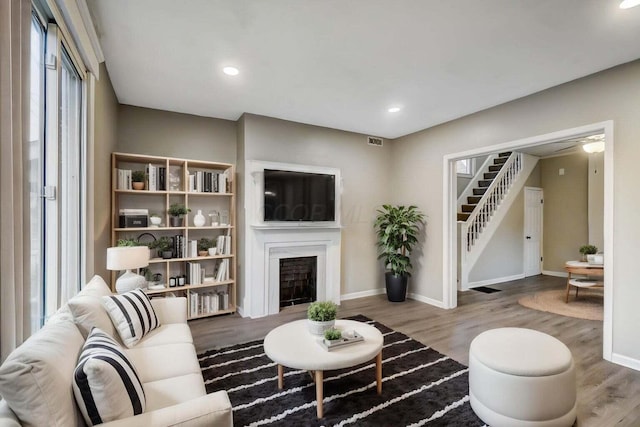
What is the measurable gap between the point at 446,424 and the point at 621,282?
2109mm

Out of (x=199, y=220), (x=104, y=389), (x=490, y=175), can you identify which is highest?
(x=490, y=175)

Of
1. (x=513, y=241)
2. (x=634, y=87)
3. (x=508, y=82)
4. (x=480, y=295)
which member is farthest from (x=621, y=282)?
(x=513, y=241)

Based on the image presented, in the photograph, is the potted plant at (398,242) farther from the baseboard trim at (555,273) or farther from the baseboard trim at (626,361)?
the baseboard trim at (555,273)

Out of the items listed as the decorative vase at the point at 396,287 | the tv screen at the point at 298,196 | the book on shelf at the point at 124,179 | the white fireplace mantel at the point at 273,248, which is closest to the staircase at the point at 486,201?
the decorative vase at the point at 396,287

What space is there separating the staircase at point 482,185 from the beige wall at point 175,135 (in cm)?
468

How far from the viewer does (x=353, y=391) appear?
2.25 metres

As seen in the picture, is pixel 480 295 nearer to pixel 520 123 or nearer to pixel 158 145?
pixel 520 123

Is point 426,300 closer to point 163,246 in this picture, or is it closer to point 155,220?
point 163,246

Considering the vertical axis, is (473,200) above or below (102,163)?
below

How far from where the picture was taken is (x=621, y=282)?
267 cm

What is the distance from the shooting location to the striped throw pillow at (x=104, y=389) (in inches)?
43.9

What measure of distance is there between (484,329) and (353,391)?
2074 millimetres

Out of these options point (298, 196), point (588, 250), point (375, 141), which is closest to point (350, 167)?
point (375, 141)

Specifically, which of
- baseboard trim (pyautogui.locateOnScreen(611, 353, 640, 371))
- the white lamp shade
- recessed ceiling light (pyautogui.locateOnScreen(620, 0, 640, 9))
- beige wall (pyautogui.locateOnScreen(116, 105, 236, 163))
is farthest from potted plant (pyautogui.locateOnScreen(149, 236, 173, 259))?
baseboard trim (pyautogui.locateOnScreen(611, 353, 640, 371))
